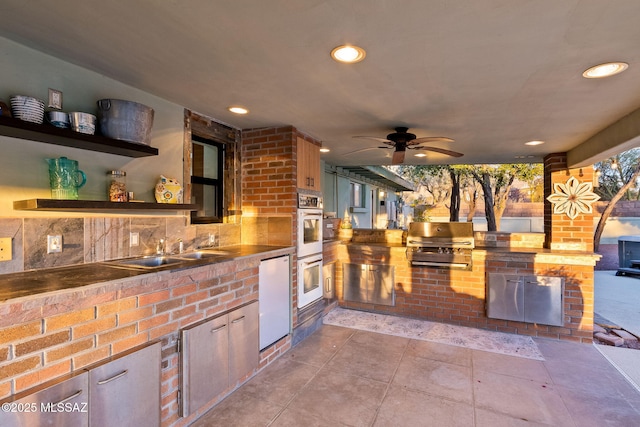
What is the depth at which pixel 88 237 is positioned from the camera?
2.07 m

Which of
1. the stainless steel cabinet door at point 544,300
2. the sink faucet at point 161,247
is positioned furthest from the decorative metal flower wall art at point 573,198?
the sink faucet at point 161,247

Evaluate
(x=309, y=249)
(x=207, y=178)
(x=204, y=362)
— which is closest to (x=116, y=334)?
(x=204, y=362)

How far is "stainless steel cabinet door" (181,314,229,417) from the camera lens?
1961 mm

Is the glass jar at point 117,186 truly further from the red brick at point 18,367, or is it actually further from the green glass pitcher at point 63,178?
the red brick at point 18,367

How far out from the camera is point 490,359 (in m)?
3.01

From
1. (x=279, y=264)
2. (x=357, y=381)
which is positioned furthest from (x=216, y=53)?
(x=357, y=381)

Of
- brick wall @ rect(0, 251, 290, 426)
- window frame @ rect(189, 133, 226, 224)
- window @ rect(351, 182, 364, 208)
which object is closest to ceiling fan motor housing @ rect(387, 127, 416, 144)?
window frame @ rect(189, 133, 226, 224)

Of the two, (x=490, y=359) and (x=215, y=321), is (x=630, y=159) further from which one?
(x=215, y=321)

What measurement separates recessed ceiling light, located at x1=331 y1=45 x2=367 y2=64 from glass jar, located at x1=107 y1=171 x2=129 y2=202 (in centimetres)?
170

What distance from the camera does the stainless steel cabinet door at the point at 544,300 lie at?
3.53 meters

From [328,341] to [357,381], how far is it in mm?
846

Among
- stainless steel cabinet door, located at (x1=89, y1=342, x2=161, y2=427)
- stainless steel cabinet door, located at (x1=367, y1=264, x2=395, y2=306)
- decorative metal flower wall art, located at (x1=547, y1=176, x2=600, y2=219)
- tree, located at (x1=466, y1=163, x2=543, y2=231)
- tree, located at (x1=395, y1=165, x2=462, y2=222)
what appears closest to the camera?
stainless steel cabinet door, located at (x1=89, y1=342, x2=161, y2=427)

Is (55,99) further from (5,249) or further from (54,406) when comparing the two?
(54,406)

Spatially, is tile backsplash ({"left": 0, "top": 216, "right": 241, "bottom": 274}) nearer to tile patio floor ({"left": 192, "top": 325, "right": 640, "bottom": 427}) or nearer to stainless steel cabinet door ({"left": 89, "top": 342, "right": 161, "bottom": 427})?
stainless steel cabinet door ({"left": 89, "top": 342, "right": 161, "bottom": 427})
